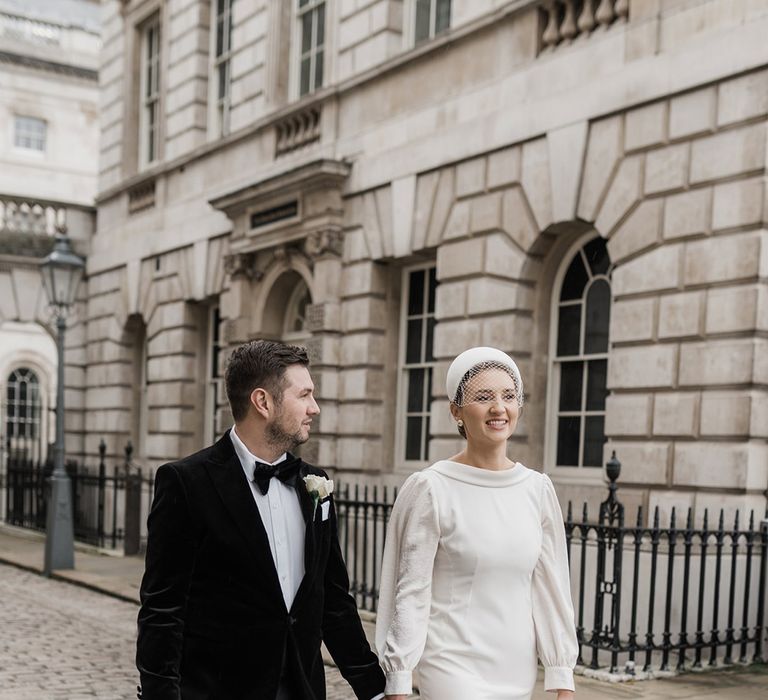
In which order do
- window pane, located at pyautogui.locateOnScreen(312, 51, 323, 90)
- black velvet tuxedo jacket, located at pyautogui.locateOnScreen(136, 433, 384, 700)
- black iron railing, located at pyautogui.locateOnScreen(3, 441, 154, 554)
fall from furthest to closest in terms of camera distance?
1. black iron railing, located at pyautogui.locateOnScreen(3, 441, 154, 554)
2. window pane, located at pyautogui.locateOnScreen(312, 51, 323, 90)
3. black velvet tuxedo jacket, located at pyautogui.locateOnScreen(136, 433, 384, 700)

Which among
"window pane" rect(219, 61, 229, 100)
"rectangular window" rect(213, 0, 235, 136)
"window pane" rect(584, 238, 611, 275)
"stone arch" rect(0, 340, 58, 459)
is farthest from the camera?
"stone arch" rect(0, 340, 58, 459)

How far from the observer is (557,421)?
36.1 feet

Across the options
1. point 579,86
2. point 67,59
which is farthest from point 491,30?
point 67,59

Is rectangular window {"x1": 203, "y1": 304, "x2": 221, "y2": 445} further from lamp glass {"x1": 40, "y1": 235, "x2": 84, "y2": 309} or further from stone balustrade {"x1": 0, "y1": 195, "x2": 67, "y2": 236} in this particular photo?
stone balustrade {"x1": 0, "y1": 195, "x2": 67, "y2": 236}

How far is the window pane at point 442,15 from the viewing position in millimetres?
12484

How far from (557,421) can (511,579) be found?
7.64 m

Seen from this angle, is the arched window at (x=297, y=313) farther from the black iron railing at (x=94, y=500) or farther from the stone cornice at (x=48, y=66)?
the stone cornice at (x=48, y=66)

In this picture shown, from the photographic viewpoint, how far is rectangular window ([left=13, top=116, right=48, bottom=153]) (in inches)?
1556

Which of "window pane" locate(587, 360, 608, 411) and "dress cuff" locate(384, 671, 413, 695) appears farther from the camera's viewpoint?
"window pane" locate(587, 360, 608, 411)

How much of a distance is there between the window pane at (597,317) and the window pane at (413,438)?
2851 millimetres

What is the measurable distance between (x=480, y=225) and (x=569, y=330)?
1.41m

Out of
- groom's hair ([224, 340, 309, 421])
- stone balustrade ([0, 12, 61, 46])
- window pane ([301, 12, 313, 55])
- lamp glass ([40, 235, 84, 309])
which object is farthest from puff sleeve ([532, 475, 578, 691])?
stone balustrade ([0, 12, 61, 46])

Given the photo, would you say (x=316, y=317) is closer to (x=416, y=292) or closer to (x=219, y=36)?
(x=416, y=292)

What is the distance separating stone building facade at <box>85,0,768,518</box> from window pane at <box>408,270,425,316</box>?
0.15 feet
